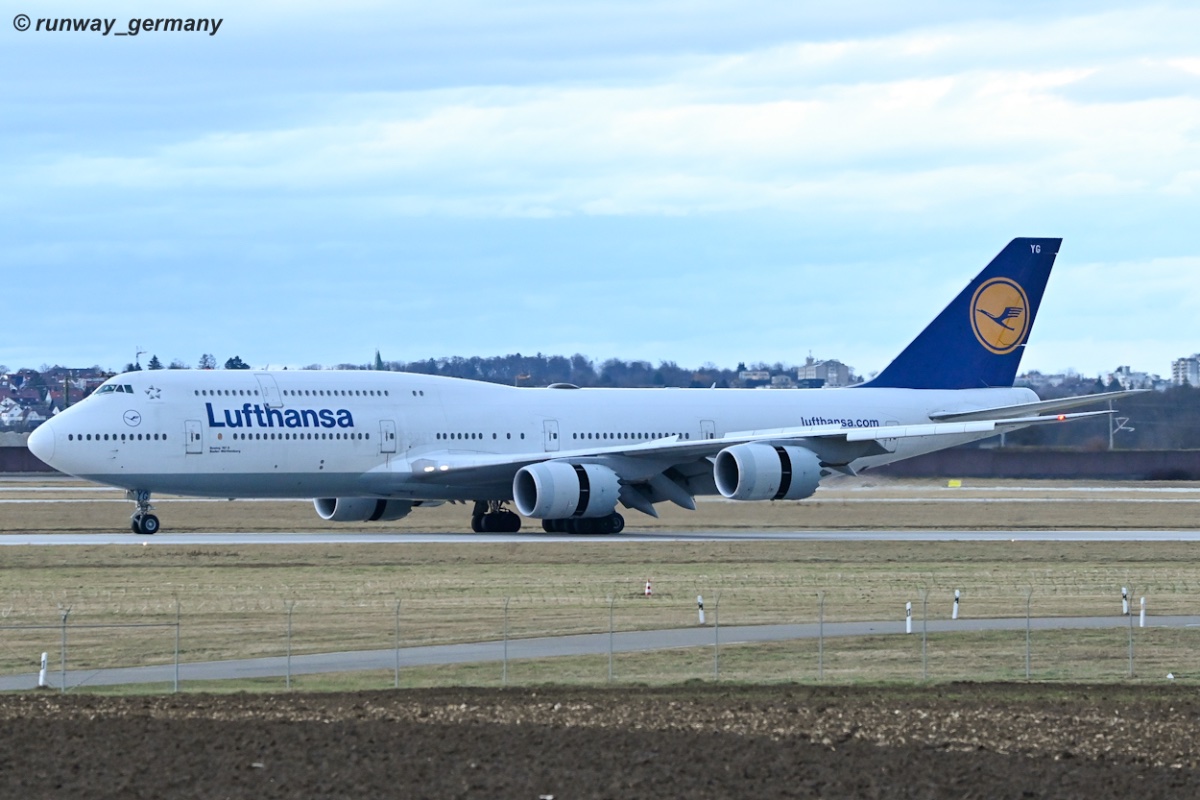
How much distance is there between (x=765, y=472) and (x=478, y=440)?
28.2 ft

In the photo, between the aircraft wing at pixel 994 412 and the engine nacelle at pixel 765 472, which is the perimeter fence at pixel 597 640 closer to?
the engine nacelle at pixel 765 472

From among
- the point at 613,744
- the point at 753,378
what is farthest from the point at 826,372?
the point at 613,744

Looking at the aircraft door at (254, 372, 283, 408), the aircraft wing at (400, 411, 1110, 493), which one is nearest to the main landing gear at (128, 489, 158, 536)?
the aircraft door at (254, 372, 283, 408)

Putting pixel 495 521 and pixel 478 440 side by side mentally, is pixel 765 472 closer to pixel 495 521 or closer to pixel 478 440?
pixel 495 521

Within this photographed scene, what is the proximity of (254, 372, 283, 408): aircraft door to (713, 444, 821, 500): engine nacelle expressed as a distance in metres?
12.0

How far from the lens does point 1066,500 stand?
62375mm

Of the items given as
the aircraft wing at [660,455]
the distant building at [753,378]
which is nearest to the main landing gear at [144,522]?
the aircraft wing at [660,455]

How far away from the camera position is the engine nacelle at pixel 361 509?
161ft

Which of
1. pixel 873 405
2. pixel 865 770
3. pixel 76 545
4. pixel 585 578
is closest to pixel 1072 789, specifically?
pixel 865 770

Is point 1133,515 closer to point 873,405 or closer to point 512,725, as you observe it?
point 873,405

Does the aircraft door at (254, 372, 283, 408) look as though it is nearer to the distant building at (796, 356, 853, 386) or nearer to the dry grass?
the dry grass

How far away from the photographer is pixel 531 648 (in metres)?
24.7

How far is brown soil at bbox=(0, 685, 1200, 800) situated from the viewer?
15.5 meters

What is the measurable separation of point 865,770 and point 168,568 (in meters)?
22.5
